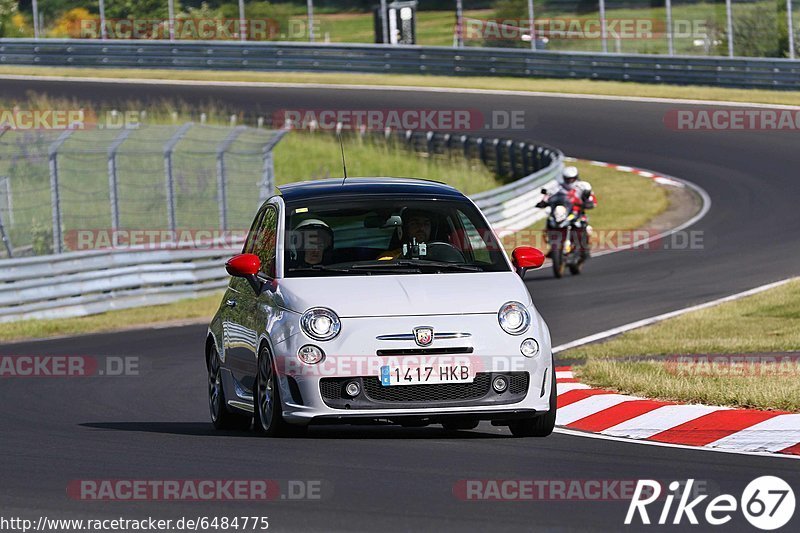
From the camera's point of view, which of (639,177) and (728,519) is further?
(639,177)

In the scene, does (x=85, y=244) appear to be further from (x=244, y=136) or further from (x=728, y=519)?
(x=728, y=519)

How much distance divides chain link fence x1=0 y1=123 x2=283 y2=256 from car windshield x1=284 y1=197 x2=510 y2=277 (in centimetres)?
1136

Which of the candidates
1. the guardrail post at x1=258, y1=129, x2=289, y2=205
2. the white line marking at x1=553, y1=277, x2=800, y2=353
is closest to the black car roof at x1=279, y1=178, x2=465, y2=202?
the white line marking at x1=553, y1=277, x2=800, y2=353

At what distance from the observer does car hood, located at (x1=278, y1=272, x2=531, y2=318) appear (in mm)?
8852

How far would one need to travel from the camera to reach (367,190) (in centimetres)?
998

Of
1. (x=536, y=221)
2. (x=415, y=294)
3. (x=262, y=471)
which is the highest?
(x=415, y=294)

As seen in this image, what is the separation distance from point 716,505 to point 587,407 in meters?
3.78

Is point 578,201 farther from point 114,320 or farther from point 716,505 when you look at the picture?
point 716,505

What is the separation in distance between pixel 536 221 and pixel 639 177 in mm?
4177

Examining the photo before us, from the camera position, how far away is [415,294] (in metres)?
8.96

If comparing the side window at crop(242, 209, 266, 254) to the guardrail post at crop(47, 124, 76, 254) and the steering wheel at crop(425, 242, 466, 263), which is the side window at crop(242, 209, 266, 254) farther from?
the guardrail post at crop(47, 124, 76, 254)

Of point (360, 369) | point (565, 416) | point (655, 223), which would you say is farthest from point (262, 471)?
point (655, 223)

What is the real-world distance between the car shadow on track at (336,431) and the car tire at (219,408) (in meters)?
0.10

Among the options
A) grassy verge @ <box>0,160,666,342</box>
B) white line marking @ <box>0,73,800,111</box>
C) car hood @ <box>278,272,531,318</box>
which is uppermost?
car hood @ <box>278,272,531,318</box>
